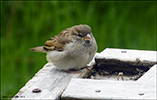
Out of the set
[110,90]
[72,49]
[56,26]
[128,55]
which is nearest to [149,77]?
[110,90]

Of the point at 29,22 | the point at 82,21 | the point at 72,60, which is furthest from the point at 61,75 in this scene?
the point at 29,22

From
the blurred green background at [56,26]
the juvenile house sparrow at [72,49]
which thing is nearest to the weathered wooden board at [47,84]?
the juvenile house sparrow at [72,49]

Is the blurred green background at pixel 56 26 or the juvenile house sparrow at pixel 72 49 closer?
the juvenile house sparrow at pixel 72 49

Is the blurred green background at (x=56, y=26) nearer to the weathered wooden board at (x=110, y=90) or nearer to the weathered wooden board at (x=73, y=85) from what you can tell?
the weathered wooden board at (x=73, y=85)

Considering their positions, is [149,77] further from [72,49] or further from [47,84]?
[72,49]

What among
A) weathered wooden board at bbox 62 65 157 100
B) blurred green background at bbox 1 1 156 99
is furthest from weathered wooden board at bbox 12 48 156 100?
blurred green background at bbox 1 1 156 99
